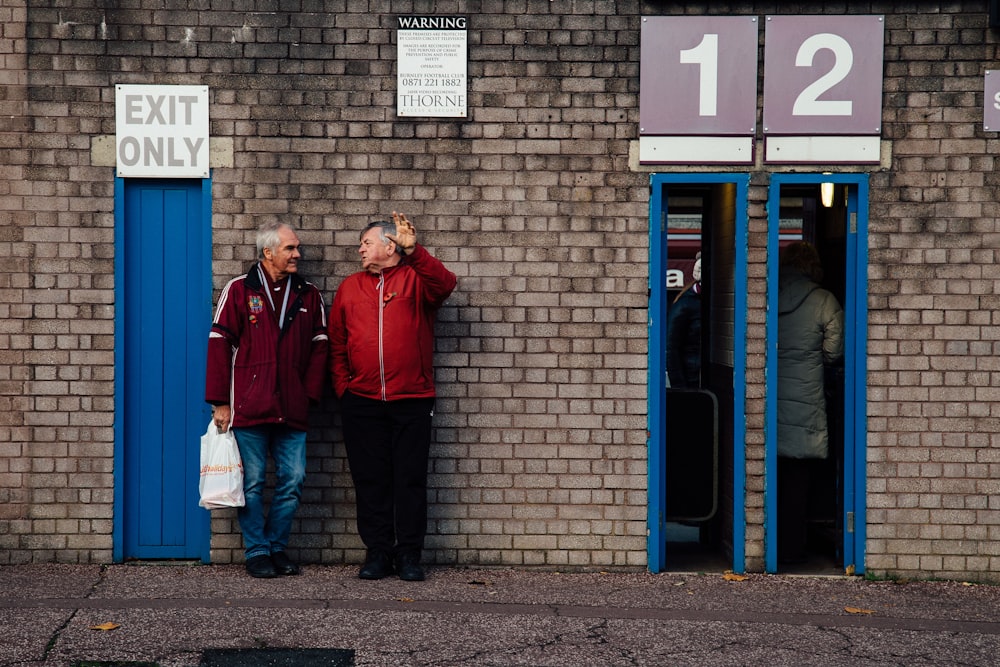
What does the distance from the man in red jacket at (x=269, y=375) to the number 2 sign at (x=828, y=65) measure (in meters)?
2.98

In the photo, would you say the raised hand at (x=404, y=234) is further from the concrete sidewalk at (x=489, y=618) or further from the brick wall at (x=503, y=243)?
the concrete sidewalk at (x=489, y=618)

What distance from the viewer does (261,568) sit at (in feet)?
21.8

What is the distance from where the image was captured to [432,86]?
685 cm

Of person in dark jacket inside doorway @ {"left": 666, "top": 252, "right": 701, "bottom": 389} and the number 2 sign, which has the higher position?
the number 2 sign

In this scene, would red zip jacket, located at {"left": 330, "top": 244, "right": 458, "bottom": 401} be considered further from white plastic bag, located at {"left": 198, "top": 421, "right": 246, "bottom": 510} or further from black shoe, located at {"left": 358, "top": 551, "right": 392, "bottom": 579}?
black shoe, located at {"left": 358, "top": 551, "right": 392, "bottom": 579}

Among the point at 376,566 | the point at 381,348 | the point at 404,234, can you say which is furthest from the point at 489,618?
the point at 404,234

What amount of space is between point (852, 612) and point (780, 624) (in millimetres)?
536

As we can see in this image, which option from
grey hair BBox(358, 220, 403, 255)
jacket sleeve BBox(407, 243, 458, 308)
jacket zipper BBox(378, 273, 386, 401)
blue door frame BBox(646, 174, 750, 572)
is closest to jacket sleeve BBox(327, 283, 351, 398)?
jacket zipper BBox(378, 273, 386, 401)

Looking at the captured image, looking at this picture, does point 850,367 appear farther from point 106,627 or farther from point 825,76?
point 106,627

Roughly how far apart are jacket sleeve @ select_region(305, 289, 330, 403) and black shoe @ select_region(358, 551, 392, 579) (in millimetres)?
944

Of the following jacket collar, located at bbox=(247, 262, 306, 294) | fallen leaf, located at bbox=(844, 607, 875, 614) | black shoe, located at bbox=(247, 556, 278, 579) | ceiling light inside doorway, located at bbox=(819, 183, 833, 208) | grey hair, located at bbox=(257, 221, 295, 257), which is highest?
ceiling light inside doorway, located at bbox=(819, 183, 833, 208)

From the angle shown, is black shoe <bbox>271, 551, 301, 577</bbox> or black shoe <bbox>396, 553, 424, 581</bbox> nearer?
black shoe <bbox>396, 553, 424, 581</bbox>

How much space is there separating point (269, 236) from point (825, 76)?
3337 mm

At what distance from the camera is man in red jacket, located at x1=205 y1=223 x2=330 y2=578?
654 centimetres
